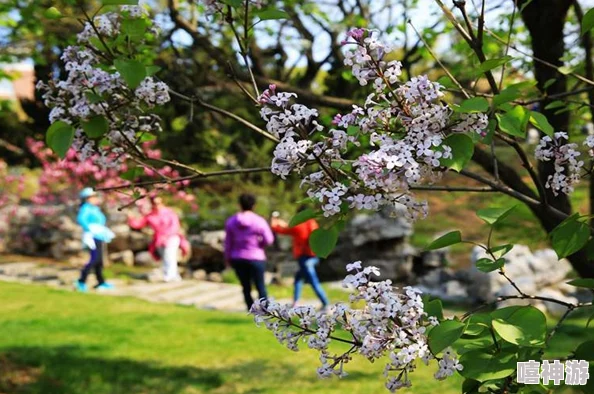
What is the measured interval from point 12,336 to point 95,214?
506cm

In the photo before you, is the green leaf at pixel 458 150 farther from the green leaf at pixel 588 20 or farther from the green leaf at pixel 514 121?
the green leaf at pixel 588 20

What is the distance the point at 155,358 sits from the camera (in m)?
6.74

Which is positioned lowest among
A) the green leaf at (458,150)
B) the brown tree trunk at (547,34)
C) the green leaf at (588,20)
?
the green leaf at (458,150)

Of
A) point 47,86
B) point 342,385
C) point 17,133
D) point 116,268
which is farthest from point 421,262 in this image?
point 17,133

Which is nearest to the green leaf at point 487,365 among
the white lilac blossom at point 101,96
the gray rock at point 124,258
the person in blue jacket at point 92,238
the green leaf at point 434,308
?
the green leaf at point 434,308

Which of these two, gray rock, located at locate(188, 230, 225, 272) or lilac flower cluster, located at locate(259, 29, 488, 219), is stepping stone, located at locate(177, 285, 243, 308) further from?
lilac flower cluster, located at locate(259, 29, 488, 219)

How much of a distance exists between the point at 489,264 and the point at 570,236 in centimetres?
22

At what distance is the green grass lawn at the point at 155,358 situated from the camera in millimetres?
5715

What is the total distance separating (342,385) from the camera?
5855 millimetres

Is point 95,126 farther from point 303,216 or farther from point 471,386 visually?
point 471,386

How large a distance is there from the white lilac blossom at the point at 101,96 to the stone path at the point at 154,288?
8232 millimetres

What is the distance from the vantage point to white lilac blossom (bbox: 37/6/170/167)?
224cm

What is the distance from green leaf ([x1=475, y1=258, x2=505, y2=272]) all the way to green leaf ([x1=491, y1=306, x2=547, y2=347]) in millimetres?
126

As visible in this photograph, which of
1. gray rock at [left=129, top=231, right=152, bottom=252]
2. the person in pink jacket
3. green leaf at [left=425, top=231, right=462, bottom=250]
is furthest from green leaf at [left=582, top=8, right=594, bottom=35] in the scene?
gray rock at [left=129, top=231, right=152, bottom=252]
